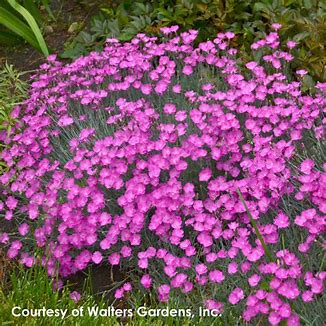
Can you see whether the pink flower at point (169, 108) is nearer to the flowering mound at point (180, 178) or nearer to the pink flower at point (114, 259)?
the flowering mound at point (180, 178)

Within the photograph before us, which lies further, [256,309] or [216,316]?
[216,316]

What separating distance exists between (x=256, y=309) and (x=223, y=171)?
0.99 meters

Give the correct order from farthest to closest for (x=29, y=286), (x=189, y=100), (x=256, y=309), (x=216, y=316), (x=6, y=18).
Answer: (x=6, y=18)
(x=189, y=100)
(x=29, y=286)
(x=216, y=316)
(x=256, y=309)

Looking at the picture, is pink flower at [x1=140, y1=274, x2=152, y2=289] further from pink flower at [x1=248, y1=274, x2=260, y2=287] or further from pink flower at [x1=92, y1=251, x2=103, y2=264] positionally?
pink flower at [x1=248, y1=274, x2=260, y2=287]

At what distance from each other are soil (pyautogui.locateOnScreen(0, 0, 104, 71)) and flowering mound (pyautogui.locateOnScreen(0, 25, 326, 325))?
108 centimetres


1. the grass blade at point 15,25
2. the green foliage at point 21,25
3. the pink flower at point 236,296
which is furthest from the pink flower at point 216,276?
the grass blade at point 15,25

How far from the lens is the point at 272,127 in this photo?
366 cm

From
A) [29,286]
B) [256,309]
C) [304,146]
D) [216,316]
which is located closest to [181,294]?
[216,316]

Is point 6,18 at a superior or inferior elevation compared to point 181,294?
superior

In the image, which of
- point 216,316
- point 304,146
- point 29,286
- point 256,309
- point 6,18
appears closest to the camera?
point 256,309

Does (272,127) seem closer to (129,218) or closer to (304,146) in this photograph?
(304,146)

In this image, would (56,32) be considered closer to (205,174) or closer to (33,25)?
(33,25)

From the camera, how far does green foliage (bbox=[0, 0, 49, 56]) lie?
4641 mm

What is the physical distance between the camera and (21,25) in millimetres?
4945
